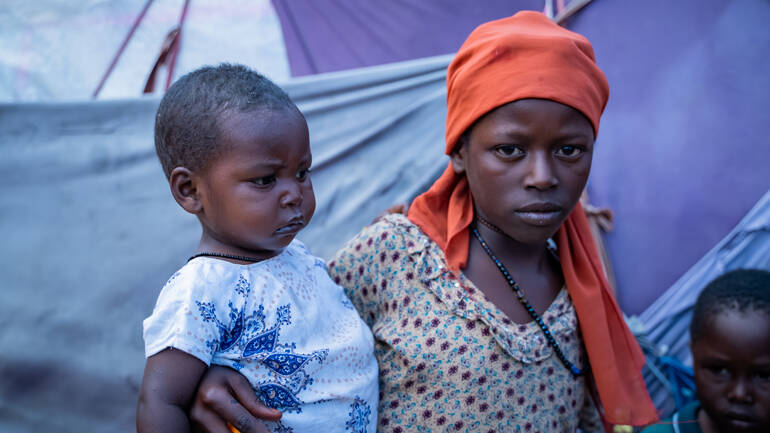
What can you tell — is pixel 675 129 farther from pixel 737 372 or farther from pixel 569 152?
pixel 569 152

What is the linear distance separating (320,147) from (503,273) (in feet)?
3.67

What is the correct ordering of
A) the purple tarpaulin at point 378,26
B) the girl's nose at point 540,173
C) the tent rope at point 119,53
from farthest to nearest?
the purple tarpaulin at point 378,26 → the tent rope at point 119,53 → the girl's nose at point 540,173

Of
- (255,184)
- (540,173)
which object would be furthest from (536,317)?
(255,184)

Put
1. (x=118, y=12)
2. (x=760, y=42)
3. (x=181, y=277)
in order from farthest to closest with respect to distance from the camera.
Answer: (x=118, y=12) → (x=760, y=42) → (x=181, y=277)

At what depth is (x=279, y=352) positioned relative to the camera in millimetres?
1015

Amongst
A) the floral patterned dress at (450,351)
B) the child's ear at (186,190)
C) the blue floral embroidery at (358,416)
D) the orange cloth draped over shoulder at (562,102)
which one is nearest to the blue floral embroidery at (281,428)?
the blue floral embroidery at (358,416)

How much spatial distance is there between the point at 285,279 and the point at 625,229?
6.19 feet

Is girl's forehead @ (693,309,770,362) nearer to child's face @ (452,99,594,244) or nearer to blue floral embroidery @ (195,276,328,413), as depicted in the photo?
child's face @ (452,99,594,244)

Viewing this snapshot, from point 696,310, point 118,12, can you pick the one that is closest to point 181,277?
point 696,310

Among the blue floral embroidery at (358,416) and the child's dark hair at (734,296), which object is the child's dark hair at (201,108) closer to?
the blue floral embroidery at (358,416)

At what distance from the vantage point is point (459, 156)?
4.86 feet

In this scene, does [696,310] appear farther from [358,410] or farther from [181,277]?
[181,277]

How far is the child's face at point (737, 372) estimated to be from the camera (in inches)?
62.6

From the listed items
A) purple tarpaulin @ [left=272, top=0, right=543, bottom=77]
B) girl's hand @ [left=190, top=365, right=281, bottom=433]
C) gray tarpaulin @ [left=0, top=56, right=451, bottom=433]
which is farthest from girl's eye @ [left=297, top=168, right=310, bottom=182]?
purple tarpaulin @ [left=272, top=0, right=543, bottom=77]
